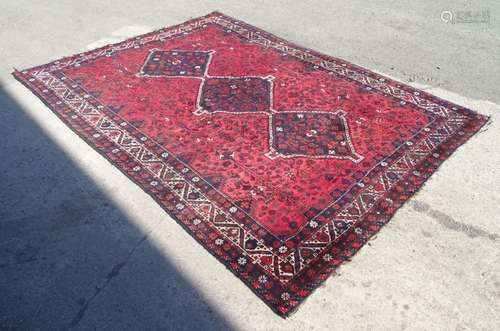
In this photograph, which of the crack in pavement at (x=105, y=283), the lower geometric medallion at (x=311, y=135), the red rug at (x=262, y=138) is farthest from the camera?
the lower geometric medallion at (x=311, y=135)

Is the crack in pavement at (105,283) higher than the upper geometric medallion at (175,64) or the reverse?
the reverse

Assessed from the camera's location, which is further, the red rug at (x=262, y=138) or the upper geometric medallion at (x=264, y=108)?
the upper geometric medallion at (x=264, y=108)

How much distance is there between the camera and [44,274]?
290cm

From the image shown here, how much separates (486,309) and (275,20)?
5.25 metres

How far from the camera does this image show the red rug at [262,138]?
3164 millimetres

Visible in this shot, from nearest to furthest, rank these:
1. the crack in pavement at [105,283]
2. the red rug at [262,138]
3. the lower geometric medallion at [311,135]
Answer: the crack in pavement at [105,283]
the red rug at [262,138]
the lower geometric medallion at [311,135]

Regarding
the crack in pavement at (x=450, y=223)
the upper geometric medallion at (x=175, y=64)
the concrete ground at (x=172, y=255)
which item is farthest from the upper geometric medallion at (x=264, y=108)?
the concrete ground at (x=172, y=255)

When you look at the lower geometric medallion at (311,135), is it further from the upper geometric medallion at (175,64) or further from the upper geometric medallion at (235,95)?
the upper geometric medallion at (175,64)

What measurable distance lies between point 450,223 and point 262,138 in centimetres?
187

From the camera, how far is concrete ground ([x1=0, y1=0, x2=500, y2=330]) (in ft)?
A: 8.73

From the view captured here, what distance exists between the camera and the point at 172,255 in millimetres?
3049

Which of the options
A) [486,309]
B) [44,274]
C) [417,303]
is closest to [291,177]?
[417,303]

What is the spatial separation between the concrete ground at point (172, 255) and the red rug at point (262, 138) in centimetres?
14

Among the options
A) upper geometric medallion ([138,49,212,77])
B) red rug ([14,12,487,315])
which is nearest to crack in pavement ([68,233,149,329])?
red rug ([14,12,487,315])
